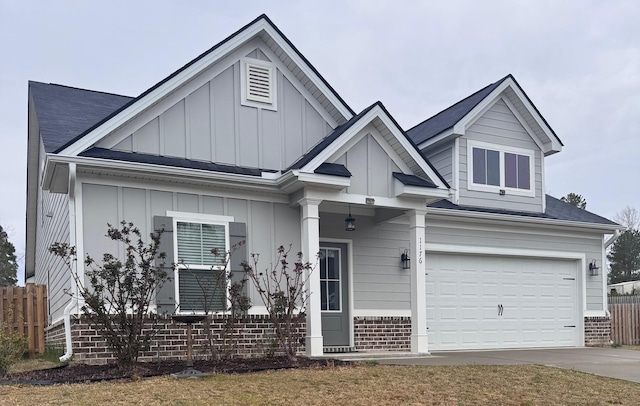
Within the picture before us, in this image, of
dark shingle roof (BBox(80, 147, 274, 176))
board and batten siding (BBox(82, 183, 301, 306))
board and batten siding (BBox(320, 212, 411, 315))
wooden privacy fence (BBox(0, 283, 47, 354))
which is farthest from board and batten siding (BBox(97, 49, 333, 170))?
wooden privacy fence (BBox(0, 283, 47, 354))

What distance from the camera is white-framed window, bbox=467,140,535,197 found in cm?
1452

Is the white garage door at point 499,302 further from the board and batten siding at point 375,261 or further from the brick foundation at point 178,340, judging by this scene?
the brick foundation at point 178,340

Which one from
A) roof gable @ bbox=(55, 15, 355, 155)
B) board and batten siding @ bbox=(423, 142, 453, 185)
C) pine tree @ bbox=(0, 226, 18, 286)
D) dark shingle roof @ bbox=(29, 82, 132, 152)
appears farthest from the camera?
pine tree @ bbox=(0, 226, 18, 286)

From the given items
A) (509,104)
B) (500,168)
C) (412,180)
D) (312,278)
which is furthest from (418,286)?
(509,104)

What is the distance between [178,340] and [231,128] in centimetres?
374

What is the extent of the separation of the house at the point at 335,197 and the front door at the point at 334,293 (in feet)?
0.10

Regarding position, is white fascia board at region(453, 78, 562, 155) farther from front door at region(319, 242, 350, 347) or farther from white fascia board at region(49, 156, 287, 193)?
white fascia board at region(49, 156, 287, 193)

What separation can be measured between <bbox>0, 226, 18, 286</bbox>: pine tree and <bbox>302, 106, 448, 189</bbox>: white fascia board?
1214 inches

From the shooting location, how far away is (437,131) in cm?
1470

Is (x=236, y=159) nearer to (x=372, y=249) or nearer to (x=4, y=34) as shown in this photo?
(x=372, y=249)

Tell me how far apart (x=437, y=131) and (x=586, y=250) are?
15.5ft

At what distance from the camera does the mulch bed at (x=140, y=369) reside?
301 inches

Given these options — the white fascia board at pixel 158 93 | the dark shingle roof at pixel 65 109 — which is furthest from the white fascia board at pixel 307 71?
the dark shingle roof at pixel 65 109

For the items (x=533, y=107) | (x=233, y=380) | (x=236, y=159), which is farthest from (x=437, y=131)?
(x=233, y=380)
